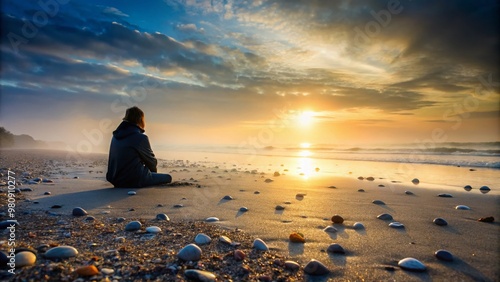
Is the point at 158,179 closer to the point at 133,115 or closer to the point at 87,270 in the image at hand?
the point at 133,115

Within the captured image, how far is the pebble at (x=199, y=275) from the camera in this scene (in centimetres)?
184

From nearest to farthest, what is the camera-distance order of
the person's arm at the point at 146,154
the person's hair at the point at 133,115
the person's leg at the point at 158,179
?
the person's arm at the point at 146,154 → the person's hair at the point at 133,115 → the person's leg at the point at 158,179

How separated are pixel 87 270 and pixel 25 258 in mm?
484

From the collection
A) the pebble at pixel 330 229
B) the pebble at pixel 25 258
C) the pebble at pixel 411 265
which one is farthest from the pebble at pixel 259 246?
the pebble at pixel 25 258

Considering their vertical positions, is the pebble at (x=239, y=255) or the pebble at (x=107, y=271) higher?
the pebble at (x=239, y=255)

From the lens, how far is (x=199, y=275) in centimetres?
186

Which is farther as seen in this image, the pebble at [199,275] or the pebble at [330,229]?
the pebble at [330,229]

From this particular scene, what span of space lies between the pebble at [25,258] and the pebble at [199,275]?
103 cm

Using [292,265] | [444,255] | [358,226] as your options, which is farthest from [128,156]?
[444,255]

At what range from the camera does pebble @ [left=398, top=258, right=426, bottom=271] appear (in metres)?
2.13

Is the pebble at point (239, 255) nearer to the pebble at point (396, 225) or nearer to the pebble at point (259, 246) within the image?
the pebble at point (259, 246)

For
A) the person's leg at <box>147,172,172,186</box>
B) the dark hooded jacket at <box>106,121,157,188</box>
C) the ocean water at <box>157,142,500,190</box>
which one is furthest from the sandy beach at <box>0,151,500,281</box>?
the ocean water at <box>157,142,500,190</box>

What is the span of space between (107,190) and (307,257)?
16.9ft

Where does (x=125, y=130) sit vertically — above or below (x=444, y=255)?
above
